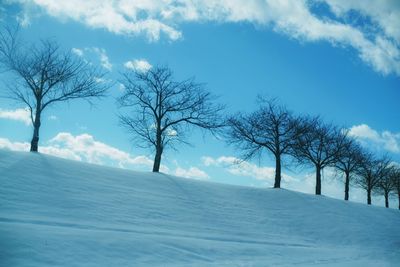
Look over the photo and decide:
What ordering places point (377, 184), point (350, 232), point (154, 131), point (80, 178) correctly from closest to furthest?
1. point (80, 178)
2. point (350, 232)
3. point (154, 131)
4. point (377, 184)

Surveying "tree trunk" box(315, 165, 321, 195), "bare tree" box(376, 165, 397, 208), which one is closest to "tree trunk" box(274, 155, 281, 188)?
"tree trunk" box(315, 165, 321, 195)

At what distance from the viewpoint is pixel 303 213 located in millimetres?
17281

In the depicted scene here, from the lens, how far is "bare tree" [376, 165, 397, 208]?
41.5 metres

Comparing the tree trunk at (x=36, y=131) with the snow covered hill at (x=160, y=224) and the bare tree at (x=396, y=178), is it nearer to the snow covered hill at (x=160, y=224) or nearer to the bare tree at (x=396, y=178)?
the snow covered hill at (x=160, y=224)

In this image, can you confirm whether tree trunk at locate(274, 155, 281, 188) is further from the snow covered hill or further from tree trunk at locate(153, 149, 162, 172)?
tree trunk at locate(153, 149, 162, 172)

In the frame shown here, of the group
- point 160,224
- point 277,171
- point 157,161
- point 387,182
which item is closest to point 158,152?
point 157,161

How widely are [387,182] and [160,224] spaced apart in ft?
135

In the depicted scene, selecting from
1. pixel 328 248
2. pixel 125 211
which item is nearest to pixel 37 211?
pixel 125 211

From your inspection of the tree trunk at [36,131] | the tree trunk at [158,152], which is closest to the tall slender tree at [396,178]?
the tree trunk at [158,152]

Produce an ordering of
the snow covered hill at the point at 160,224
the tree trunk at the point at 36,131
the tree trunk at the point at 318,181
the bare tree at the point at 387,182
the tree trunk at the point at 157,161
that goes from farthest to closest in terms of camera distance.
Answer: the bare tree at the point at 387,182 → the tree trunk at the point at 318,181 → the tree trunk at the point at 157,161 → the tree trunk at the point at 36,131 → the snow covered hill at the point at 160,224

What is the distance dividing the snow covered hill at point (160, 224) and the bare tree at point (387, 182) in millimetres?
24139

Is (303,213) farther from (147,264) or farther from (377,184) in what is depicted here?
(377,184)

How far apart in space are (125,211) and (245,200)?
26.3 ft

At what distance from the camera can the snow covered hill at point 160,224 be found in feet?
22.9
